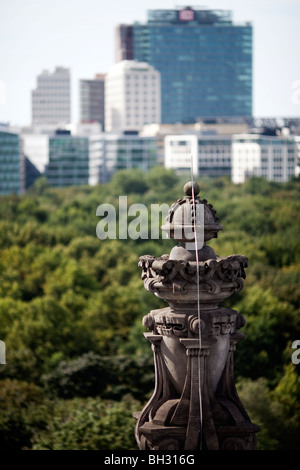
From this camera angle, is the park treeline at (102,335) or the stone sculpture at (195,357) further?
the park treeline at (102,335)

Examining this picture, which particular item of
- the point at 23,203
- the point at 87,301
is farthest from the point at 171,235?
the point at 23,203

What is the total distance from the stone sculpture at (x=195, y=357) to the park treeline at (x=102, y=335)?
2314cm

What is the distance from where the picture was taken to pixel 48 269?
100062 mm

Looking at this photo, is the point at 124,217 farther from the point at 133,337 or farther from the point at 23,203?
the point at 133,337

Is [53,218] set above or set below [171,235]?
below

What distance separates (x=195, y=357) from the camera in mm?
18031

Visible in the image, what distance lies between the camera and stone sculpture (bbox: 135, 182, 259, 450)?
18.0 metres

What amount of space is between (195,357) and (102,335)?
187ft

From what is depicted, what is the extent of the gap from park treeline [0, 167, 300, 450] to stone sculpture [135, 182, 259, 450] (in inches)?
911

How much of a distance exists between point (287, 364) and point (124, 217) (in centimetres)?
7480

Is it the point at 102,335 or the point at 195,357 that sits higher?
the point at 195,357

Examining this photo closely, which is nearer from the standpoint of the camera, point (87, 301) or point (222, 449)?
point (222, 449)

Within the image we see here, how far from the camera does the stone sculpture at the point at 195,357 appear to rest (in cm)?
1800
